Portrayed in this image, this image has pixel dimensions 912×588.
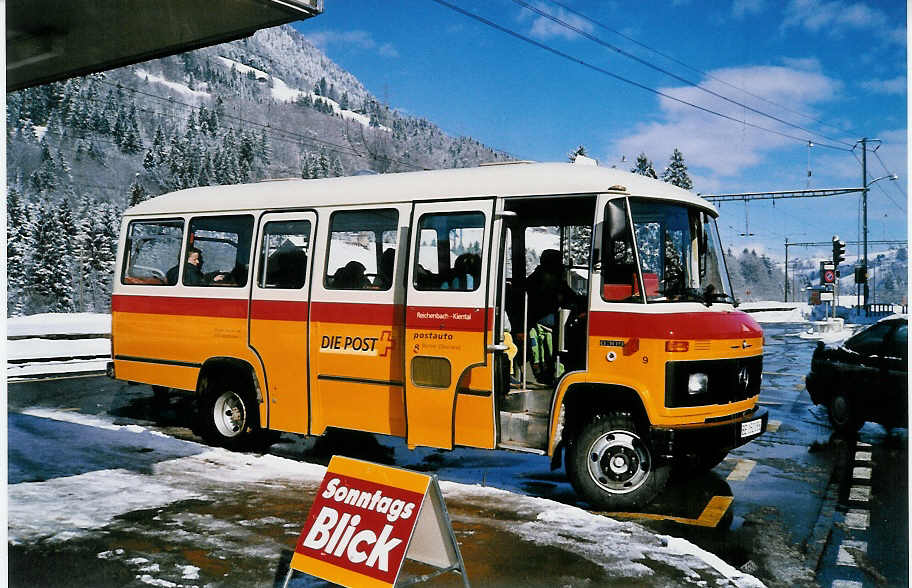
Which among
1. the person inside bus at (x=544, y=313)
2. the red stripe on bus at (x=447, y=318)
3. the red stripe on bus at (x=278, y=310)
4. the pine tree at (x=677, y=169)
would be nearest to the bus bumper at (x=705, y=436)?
the person inside bus at (x=544, y=313)

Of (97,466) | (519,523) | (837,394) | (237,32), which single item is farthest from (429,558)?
(837,394)

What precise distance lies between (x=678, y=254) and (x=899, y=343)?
436cm

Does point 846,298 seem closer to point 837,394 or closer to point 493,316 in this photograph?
point 837,394

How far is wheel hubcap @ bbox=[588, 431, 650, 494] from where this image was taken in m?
7.07

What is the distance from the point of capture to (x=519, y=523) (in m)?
6.53

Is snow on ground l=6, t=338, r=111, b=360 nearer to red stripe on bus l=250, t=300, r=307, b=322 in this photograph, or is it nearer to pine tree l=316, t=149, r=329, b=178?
red stripe on bus l=250, t=300, r=307, b=322

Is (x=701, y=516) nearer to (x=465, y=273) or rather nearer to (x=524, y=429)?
(x=524, y=429)

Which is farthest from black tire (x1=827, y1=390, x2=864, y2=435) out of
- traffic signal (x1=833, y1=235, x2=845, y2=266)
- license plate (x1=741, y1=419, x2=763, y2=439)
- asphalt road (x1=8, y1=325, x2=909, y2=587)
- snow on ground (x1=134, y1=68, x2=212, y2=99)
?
snow on ground (x1=134, y1=68, x2=212, y2=99)

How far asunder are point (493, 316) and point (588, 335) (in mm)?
901

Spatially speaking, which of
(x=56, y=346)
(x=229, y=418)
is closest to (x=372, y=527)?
(x=229, y=418)

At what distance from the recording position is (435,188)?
26.3 ft

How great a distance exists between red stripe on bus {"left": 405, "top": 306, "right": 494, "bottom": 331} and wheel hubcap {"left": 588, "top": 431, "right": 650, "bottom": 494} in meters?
1.50

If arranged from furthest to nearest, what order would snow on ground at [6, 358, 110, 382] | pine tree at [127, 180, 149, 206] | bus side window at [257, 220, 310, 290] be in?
1. pine tree at [127, 180, 149, 206]
2. snow on ground at [6, 358, 110, 382]
3. bus side window at [257, 220, 310, 290]

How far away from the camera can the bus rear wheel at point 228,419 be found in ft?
30.5
